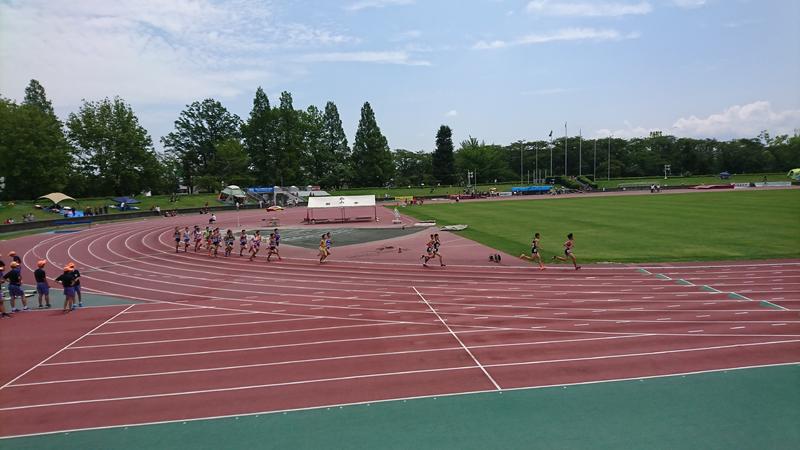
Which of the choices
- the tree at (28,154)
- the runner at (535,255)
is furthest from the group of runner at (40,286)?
the tree at (28,154)

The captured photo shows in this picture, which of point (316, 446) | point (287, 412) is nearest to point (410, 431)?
point (316, 446)

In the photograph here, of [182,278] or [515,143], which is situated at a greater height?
[515,143]

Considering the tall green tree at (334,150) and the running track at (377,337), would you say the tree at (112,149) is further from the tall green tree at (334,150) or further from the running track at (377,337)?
the running track at (377,337)

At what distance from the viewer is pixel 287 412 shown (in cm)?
857

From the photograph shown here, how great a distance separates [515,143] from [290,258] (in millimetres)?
114606

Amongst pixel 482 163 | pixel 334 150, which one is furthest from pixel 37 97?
pixel 482 163

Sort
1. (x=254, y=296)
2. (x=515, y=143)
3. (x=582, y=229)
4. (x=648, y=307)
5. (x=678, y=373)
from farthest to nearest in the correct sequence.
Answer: (x=515, y=143) → (x=582, y=229) → (x=254, y=296) → (x=648, y=307) → (x=678, y=373)

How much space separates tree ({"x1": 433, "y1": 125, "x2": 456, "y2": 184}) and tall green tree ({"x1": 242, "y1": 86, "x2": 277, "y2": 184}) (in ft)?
124

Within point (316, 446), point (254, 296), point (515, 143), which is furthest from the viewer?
point (515, 143)

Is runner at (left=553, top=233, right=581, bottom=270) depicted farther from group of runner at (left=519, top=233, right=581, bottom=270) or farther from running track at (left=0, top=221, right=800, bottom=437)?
running track at (left=0, top=221, right=800, bottom=437)

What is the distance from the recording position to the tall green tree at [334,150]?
98312mm

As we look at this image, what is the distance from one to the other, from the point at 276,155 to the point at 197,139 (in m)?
15.6

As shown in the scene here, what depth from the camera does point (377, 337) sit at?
1241 centimetres

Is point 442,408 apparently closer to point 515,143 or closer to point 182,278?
point 182,278
